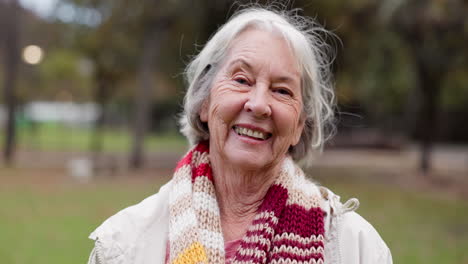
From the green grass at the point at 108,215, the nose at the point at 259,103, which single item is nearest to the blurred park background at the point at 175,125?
the green grass at the point at 108,215

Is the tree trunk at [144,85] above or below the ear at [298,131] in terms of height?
above

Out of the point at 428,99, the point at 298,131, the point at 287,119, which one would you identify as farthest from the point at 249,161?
the point at 428,99

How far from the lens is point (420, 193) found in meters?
15.0

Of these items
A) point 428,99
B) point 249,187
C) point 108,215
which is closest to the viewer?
point 249,187

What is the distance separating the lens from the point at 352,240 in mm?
2293

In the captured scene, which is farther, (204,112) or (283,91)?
(204,112)

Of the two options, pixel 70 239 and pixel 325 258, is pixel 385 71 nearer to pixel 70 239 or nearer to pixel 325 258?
pixel 70 239

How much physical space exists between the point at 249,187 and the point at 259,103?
387 millimetres

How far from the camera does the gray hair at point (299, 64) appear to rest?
2445 millimetres

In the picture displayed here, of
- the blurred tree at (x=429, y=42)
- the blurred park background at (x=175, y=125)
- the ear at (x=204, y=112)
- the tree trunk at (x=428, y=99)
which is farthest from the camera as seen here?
the tree trunk at (x=428, y=99)

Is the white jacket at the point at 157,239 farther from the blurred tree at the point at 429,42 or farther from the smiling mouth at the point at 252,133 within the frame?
the blurred tree at the point at 429,42

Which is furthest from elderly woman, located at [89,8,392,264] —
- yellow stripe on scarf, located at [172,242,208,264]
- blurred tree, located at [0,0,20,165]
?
blurred tree, located at [0,0,20,165]

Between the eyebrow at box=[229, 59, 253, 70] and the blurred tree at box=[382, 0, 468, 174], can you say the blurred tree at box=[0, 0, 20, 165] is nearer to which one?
the blurred tree at box=[382, 0, 468, 174]

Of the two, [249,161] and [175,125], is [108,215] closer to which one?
[175,125]
